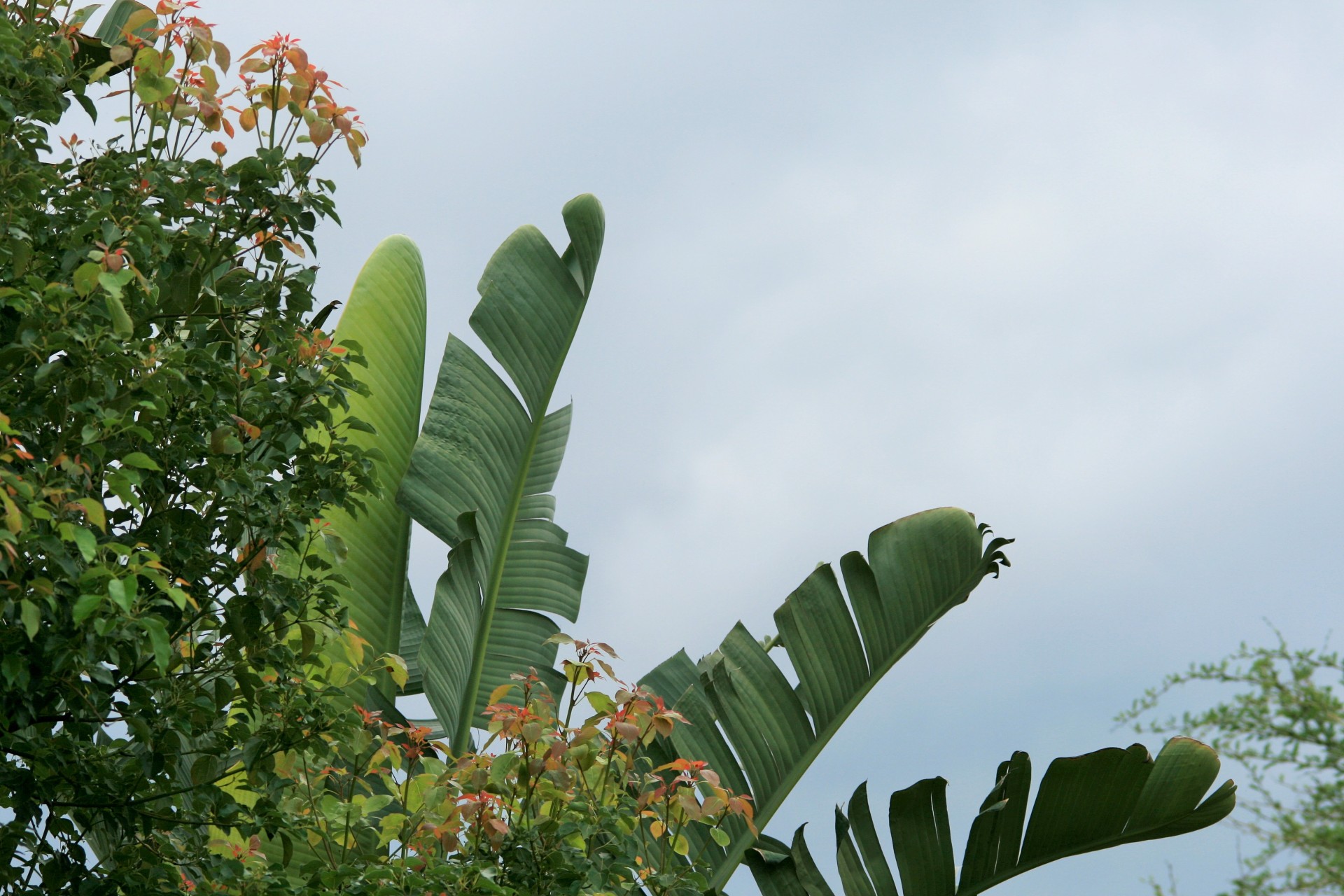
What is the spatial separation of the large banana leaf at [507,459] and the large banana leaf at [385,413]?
0.27 meters

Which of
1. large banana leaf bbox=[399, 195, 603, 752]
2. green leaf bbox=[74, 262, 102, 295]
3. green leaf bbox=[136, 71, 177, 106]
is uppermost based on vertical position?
large banana leaf bbox=[399, 195, 603, 752]

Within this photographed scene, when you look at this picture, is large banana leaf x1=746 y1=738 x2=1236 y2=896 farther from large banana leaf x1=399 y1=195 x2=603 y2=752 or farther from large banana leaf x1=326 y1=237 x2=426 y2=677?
large banana leaf x1=326 y1=237 x2=426 y2=677

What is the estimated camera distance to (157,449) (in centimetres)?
217

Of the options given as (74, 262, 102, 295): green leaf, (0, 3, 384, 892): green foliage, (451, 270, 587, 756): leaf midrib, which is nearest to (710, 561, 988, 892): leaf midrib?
(451, 270, 587, 756): leaf midrib

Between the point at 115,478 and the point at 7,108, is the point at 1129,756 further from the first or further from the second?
the point at 7,108

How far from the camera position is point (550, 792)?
2.38 metres

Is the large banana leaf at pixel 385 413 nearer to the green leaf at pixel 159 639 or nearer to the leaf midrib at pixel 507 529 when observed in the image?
the leaf midrib at pixel 507 529

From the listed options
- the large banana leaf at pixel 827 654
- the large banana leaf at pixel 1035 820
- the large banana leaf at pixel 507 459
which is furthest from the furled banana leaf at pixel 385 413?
the large banana leaf at pixel 1035 820

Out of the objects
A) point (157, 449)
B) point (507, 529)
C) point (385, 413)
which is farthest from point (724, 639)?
point (157, 449)

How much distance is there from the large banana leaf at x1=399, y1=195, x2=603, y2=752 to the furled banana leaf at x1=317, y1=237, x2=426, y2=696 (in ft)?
0.88

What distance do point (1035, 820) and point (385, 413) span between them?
8.98 feet

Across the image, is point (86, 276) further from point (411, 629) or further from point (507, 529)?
point (411, 629)

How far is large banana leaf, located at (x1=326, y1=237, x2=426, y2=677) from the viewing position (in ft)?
14.2

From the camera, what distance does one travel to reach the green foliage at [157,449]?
192 cm
